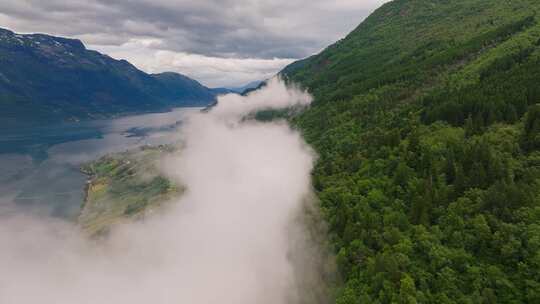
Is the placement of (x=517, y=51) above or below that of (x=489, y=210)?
above

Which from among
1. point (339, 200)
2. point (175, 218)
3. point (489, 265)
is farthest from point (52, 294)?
point (489, 265)

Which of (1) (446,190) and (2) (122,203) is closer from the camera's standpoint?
(1) (446,190)

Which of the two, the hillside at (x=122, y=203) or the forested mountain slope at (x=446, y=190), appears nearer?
the forested mountain slope at (x=446, y=190)

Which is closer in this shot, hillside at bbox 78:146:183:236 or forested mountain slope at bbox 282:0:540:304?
forested mountain slope at bbox 282:0:540:304

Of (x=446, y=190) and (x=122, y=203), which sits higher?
(x=446, y=190)

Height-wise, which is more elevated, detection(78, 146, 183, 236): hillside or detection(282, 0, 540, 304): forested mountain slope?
detection(282, 0, 540, 304): forested mountain slope

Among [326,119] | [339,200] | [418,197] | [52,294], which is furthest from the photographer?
[326,119]

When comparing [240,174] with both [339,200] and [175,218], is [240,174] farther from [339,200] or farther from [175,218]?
[339,200]

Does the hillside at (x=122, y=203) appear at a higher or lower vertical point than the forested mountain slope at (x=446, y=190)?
lower
